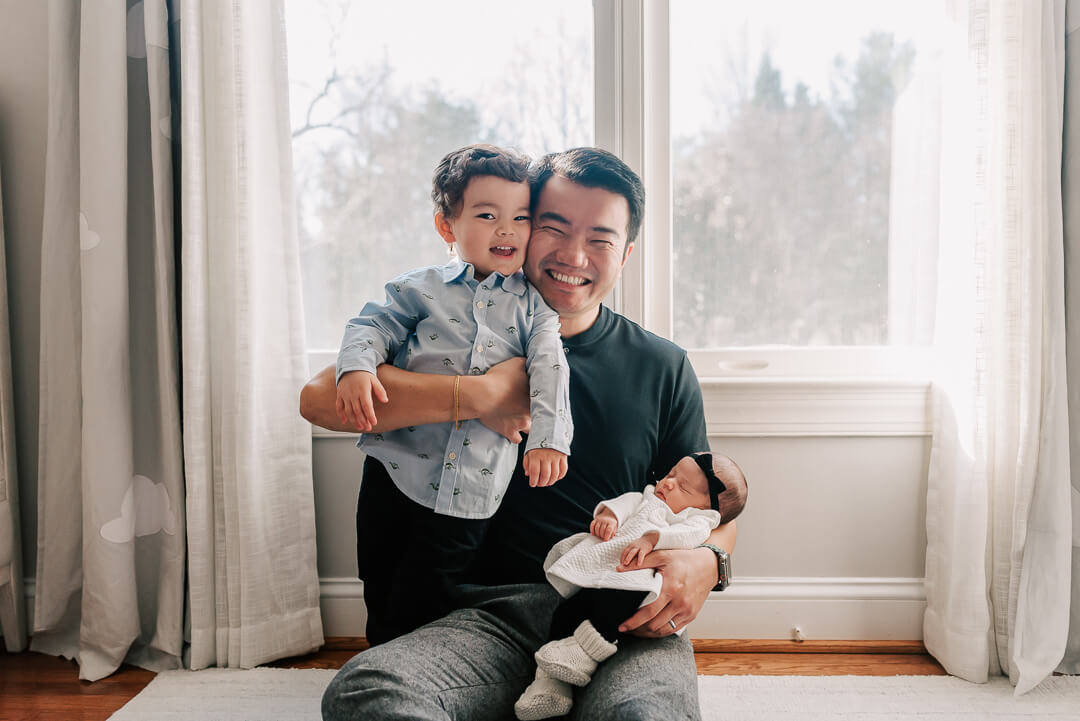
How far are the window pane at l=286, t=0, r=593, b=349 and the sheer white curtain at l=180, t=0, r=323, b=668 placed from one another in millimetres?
174

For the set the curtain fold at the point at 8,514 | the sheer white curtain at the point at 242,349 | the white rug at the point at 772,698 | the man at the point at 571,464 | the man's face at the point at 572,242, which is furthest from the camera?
the curtain fold at the point at 8,514

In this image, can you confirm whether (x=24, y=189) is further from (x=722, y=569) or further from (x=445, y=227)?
(x=722, y=569)

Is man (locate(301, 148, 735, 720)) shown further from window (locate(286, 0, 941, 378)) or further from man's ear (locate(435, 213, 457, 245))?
window (locate(286, 0, 941, 378))

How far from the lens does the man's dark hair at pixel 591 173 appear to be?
4.66 feet

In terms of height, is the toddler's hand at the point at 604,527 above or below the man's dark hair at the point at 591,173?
below

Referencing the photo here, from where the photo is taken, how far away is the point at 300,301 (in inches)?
71.5

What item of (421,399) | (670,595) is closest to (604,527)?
(670,595)

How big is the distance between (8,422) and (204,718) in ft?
2.99

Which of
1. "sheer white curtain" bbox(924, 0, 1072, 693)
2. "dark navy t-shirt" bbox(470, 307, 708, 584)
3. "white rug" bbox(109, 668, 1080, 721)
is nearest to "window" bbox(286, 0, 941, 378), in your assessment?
"sheer white curtain" bbox(924, 0, 1072, 693)

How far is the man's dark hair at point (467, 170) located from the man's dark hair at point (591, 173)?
0.25 feet

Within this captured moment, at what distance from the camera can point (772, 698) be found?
164cm

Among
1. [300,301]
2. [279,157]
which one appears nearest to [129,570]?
[300,301]

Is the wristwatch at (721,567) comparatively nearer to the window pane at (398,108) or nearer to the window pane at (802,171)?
the window pane at (802,171)

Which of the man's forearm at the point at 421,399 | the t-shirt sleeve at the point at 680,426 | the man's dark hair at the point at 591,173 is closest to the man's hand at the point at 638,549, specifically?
the t-shirt sleeve at the point at 680,426
